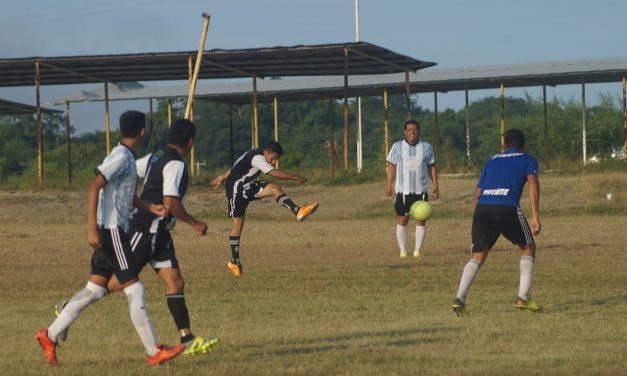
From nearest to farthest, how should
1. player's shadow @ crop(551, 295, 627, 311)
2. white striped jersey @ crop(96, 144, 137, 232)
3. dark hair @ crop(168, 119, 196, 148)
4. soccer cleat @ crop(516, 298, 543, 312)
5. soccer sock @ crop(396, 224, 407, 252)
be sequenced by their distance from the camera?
white striped jersey @ crop(96, 144, 137, 232) → dark hair @ crop(168, 119, 196, 148) → soccer cleat @ crop(516, 298, 543, 312) → player's shadow @ crop(551, 295, 627, 311) → soccer sock @ crop(396, 224, 407, 252)

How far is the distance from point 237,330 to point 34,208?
2619 centimetres

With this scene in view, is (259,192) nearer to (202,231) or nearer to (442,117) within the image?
(202,231)

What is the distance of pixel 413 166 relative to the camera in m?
19.3

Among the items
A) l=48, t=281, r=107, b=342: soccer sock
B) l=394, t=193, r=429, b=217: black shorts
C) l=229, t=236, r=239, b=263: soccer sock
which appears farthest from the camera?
l=394, t=193, r=429, b=217: black shorts

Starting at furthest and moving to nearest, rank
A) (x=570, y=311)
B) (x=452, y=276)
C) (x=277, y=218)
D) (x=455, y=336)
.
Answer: (x=277, y=218)
(x=452, y=276)
(x=570, y=311)
(x=455, y=336)

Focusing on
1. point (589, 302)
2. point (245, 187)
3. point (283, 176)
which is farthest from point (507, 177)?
point (245, 187)

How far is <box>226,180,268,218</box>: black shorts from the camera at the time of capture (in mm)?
16812

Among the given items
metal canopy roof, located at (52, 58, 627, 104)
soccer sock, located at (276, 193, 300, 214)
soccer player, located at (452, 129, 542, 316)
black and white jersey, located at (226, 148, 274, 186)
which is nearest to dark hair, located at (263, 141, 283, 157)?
black and white jersey, located at (226, 148, 274, 186)

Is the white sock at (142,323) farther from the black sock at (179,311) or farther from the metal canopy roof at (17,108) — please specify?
the metal canopy roof at (17,108)

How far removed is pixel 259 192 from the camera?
1688 cm

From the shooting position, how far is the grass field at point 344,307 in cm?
884

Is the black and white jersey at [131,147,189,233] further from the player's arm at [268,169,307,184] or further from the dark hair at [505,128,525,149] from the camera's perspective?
the player's arm at [268,169,307,184]

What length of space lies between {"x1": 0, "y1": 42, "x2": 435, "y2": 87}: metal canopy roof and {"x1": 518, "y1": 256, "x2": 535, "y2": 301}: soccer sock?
2111 cm

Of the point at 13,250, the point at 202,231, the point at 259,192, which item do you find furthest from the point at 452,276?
the point at 13,250
